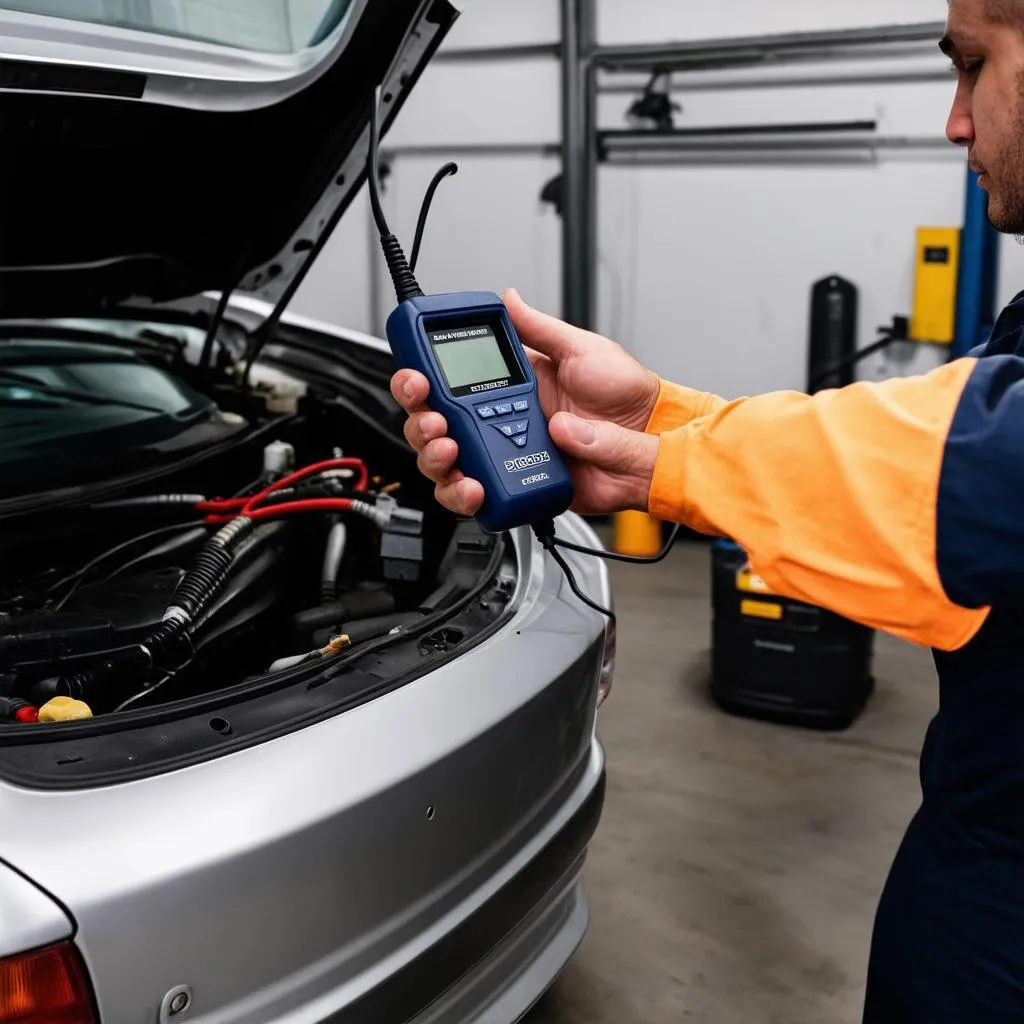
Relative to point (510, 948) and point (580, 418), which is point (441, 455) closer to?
point (580, 418)

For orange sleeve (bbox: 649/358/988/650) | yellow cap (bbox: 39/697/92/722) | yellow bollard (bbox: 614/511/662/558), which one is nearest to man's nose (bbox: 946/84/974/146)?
orange sleeve (bbox: 649/358/988/650)

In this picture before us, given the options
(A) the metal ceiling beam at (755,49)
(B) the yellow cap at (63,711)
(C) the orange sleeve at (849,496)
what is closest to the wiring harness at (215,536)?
(B) the yellow cap at (63,711)

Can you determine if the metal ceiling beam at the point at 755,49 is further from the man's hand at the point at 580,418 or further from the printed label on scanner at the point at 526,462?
the printed label on scanner at the point at 526,462

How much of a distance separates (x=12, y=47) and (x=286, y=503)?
0.74m

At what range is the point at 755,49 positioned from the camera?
4.36m

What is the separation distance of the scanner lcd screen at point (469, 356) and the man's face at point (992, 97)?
1.67 feet

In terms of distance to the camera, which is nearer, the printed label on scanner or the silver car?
the silver car

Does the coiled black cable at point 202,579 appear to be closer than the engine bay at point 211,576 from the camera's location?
No

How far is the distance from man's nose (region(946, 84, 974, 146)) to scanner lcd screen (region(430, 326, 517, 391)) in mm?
500

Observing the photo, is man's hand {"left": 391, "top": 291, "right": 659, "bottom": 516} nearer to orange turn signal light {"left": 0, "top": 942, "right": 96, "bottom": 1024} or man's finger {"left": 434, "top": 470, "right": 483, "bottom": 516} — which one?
man's finger {"left": 434, "top": 470, "right": 483, "bottom": 516}

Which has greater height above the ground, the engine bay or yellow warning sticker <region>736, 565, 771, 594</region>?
the engine bay

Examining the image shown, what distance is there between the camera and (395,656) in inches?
52.9

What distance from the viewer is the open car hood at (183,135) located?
1461 mm

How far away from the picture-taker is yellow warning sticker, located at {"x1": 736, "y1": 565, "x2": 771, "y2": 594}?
296 centimetres
